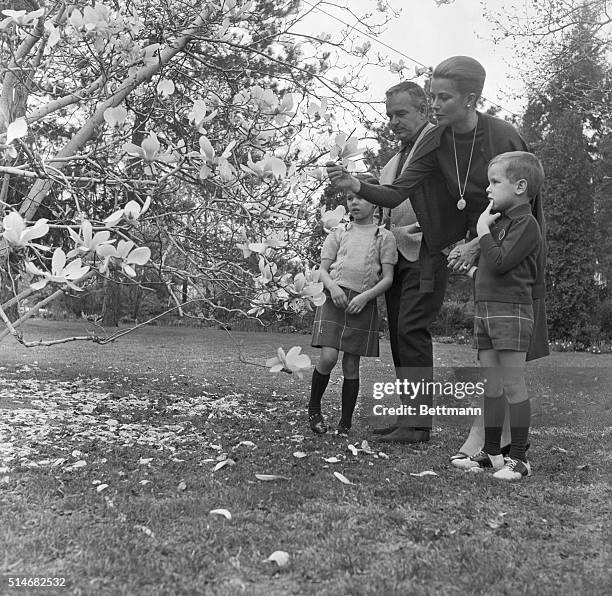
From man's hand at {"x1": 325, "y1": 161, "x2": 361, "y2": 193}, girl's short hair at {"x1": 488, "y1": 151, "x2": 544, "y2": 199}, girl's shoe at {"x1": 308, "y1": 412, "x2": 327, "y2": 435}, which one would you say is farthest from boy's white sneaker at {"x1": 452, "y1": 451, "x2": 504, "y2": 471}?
man's hand at {"x1": 325, "y1": 161, "x2": 361, "y2": 193}

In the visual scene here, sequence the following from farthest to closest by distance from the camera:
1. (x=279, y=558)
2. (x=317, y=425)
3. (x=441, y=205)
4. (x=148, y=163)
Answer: (x=317, y=425) < (x=441, y=205) < (x=148, y=163) < (x=279, y=558)

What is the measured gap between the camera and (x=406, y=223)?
152 inches

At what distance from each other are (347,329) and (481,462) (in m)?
1.08

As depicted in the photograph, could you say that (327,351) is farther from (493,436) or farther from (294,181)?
(294,181)

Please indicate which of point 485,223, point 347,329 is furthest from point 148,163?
point 347,329

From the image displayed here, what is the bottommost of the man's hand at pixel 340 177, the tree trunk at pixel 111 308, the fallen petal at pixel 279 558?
the tree trunk at pixel 111 308

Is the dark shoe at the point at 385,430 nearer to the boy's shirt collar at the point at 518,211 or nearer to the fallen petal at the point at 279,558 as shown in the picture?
the boy's shirt collar at the point at 518,211

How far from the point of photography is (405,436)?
3615mm

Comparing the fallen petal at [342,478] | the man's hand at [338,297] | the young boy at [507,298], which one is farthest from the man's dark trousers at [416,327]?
the fallen petal at [342,478]

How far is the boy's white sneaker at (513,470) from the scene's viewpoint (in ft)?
9.22

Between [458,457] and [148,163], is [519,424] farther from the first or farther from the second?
[148,163]

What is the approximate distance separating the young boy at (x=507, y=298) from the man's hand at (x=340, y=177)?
604 mm

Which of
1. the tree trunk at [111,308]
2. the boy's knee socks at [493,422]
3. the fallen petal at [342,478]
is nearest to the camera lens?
the fallen petal at [342,478]

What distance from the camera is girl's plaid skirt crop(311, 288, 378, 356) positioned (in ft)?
12.2
